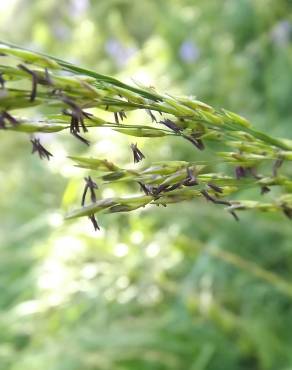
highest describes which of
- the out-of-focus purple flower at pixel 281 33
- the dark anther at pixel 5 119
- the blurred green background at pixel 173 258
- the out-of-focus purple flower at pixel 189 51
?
the dark anther at pixel 5 119

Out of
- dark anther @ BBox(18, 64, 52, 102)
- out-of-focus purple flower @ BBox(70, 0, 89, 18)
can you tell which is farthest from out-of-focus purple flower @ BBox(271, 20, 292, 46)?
dark anther @ BBox(18, 64, 52, 102)

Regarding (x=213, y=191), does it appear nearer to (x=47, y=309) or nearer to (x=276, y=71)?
(x=47, y=309)

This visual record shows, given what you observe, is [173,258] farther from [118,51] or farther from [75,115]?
[118,51]

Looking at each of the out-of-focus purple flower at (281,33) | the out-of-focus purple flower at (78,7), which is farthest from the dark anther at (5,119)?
the out-of-focus purple flower at (78,7)

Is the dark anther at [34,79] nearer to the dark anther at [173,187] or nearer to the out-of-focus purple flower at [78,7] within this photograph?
the dark anther at [173,187]

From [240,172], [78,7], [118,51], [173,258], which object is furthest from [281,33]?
[240,172]

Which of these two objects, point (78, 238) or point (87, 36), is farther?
point (87, 36)

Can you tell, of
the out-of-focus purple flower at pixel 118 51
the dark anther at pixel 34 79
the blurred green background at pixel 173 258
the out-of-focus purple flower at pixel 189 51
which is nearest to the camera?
the dark anther at pixel 34 79

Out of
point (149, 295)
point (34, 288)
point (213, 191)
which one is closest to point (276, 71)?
point (149, 295)
